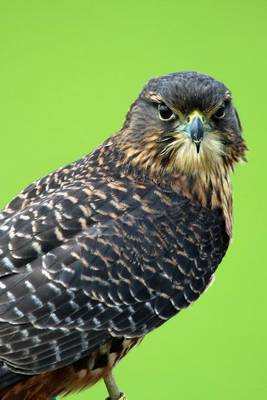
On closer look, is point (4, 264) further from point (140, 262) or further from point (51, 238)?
point (140, 262)

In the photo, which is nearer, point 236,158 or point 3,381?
point 3,381

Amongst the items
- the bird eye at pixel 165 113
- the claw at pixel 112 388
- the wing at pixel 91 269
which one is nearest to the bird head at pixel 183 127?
the bird eye at pixel 165 113

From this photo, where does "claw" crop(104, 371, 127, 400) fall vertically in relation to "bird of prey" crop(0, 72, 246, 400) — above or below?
below

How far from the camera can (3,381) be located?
6074 millimetres

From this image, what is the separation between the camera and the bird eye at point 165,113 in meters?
6.58

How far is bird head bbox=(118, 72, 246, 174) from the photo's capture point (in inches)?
254

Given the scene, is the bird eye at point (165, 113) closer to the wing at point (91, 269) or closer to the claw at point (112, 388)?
the wing at point (91, 269)

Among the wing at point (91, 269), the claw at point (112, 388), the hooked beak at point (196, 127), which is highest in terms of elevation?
the hooked beak at point (196, 127)

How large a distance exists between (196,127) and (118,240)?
0.67 m

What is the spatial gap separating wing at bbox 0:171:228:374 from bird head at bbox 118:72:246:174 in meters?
0.20

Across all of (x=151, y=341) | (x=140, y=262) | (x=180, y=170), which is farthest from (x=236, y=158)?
(x=151, y=341)

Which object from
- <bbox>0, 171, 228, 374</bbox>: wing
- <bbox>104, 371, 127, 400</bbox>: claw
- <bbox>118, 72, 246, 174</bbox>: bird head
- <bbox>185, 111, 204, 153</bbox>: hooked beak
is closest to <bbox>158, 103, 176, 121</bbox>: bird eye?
<bbox>118, 72, 246, 174</bbox>: bird head

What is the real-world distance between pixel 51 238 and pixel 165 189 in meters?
0.76

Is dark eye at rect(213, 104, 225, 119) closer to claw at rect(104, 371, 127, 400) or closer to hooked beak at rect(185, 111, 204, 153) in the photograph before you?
hooked beak at rect(185, 111, 204, 153)
